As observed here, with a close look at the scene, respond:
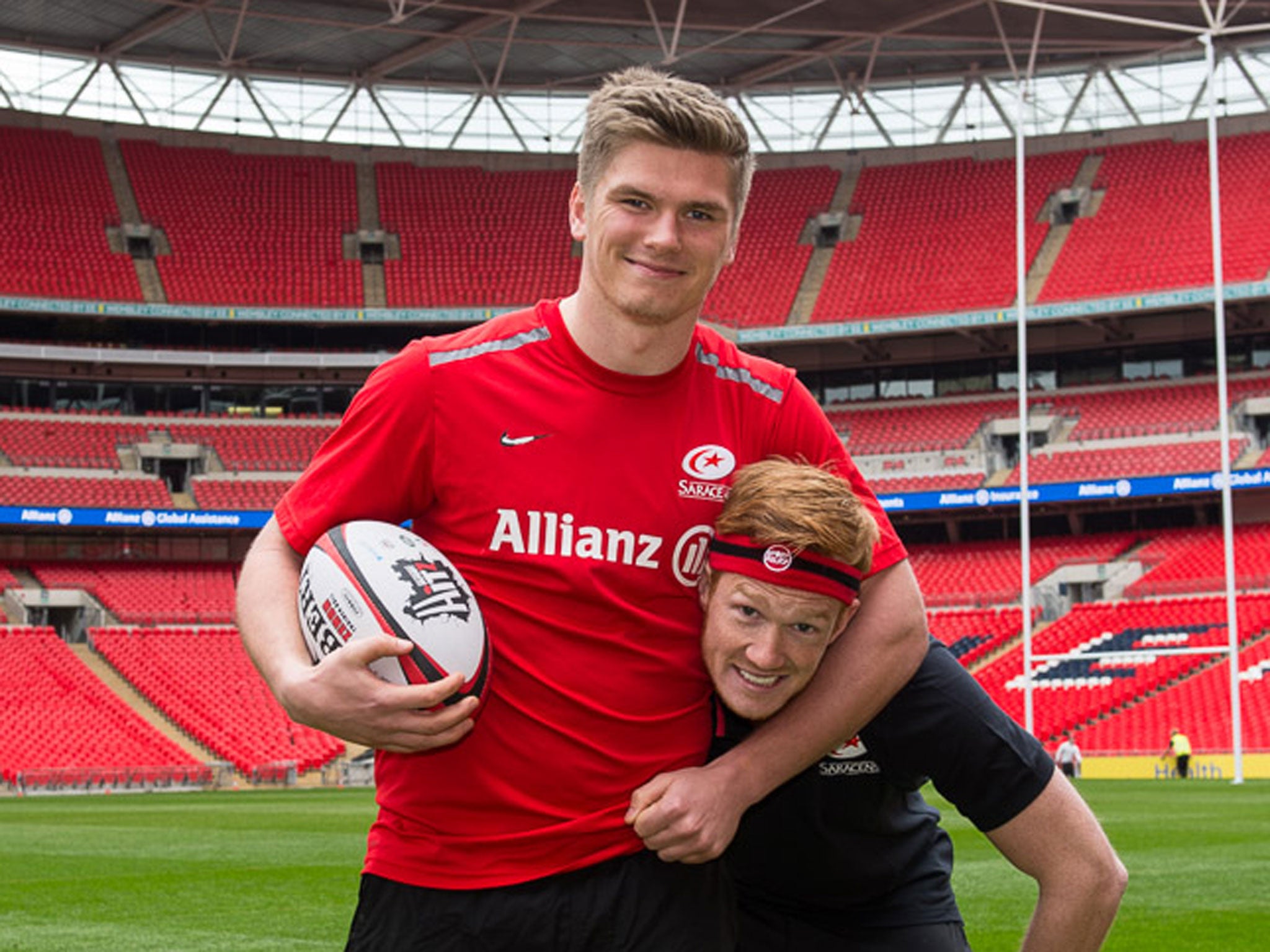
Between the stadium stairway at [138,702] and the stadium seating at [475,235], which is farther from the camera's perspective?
the stadium seating at [475,235]

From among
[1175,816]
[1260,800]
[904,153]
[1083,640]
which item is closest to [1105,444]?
[1083,640]

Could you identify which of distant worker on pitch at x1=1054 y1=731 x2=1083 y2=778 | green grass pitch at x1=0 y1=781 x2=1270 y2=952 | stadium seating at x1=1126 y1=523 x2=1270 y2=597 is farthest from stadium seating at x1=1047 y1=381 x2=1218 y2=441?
green grass pitch at x1=0 y1=781 x2=1270 y2=952

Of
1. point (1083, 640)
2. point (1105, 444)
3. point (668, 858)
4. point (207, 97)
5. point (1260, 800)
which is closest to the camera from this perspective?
point (668, 858)

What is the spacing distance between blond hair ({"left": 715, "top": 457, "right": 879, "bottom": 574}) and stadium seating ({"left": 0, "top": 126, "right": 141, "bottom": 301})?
45856mm

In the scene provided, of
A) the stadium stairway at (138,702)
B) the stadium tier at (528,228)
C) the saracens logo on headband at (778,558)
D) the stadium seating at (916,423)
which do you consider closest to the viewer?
the saracens logo on headband at (778,558)

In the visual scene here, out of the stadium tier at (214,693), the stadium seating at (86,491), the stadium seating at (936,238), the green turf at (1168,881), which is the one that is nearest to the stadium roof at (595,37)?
the stadium seating at (936,238)

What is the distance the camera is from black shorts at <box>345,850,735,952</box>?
111 inches

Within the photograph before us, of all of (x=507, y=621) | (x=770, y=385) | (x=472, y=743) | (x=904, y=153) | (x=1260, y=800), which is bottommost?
(x=1260, y=800)

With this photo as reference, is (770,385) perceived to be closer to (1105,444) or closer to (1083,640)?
(1083,640)

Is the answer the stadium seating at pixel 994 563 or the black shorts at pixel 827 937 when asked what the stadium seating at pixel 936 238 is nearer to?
the stadium seating at pixel 994 563

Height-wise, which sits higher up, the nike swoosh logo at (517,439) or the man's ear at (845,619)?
the nike swoosh logo at (517,439)

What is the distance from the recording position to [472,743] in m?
2.87

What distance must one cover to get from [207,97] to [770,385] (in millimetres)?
50965

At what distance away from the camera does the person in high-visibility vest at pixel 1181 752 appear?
1139 inches
